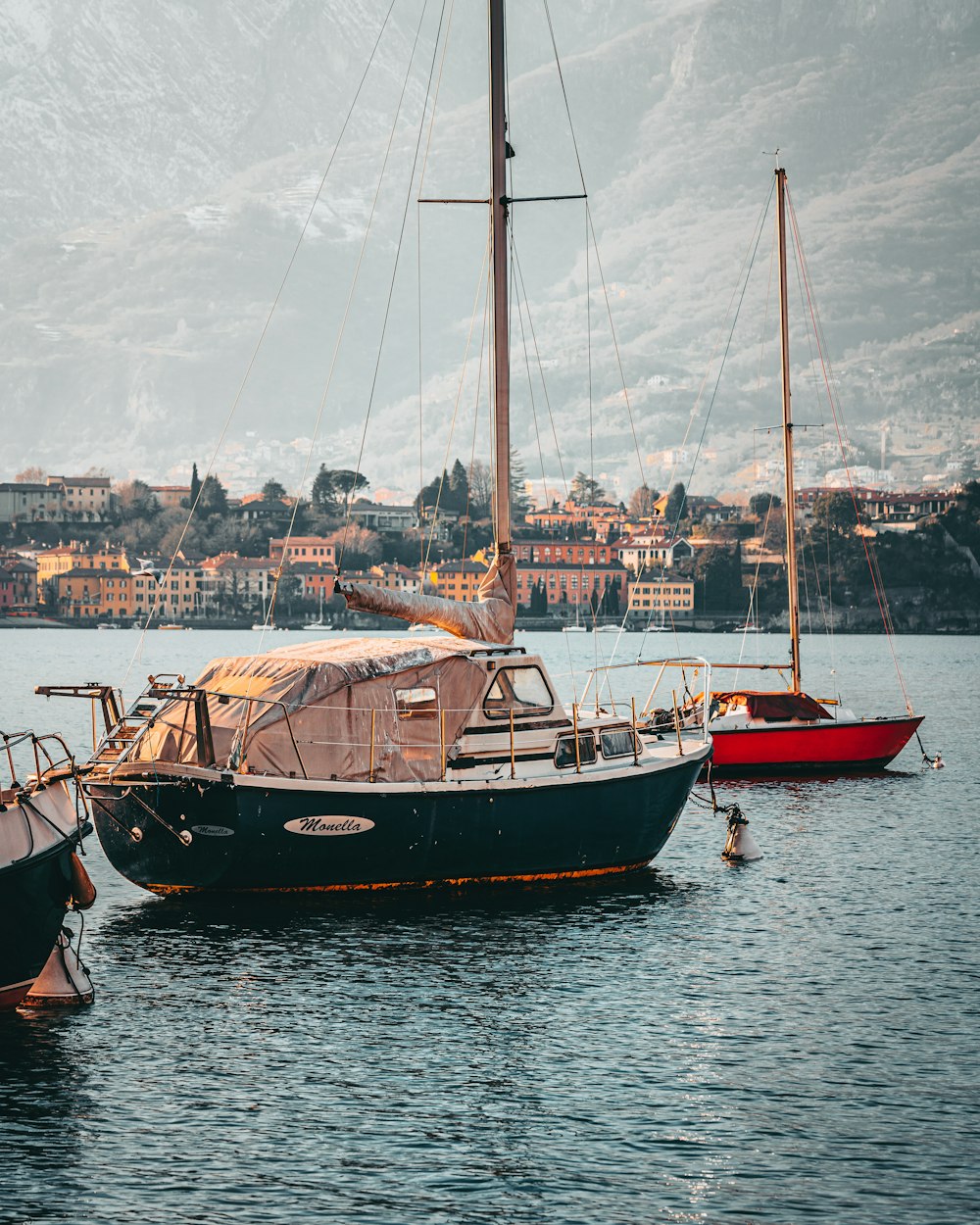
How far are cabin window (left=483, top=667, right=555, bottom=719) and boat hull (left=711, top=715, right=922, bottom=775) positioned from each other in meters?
18.1

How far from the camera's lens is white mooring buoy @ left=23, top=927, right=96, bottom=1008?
18.7 m

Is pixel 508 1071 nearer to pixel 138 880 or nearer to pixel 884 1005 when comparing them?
pixel 884 1005

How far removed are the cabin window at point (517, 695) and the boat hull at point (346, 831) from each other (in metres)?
1.27

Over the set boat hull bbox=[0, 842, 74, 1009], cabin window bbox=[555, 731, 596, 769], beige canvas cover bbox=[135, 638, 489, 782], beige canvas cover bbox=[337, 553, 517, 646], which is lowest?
boat hull bbox=[0, 842, 74, 1009]

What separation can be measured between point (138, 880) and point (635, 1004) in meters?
7.18

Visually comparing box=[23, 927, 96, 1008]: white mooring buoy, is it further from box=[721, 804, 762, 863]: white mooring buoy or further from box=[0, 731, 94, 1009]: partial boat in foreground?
box=[721, 804, 762, 863]: white mooring buoy

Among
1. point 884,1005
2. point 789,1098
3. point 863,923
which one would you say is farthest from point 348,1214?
point 863,923

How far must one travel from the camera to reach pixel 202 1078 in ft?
53.8

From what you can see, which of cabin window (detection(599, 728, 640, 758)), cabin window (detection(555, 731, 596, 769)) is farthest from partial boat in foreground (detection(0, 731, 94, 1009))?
cabin window (detection(599, 728, 640, 758))

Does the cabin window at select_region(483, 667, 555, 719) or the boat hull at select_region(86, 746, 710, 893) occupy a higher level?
the cabin window at select_region(483, 667, 555, 719)

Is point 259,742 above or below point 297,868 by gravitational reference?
above

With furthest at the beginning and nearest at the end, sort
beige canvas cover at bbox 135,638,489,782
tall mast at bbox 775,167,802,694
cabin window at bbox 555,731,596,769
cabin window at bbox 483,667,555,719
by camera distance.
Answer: tall mast at bbox 775,167,802,694
cabin window at bbox 555,731,596,769
cabin window at bbox 483,667,555,719
beige canvas cover at bbox 135,638,489,782

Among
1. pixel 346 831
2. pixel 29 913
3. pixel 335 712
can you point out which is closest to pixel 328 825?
pixel 346 831

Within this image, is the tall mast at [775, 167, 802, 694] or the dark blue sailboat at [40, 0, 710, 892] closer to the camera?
the dark blue sailboat at [40, 0, 710, 892]
